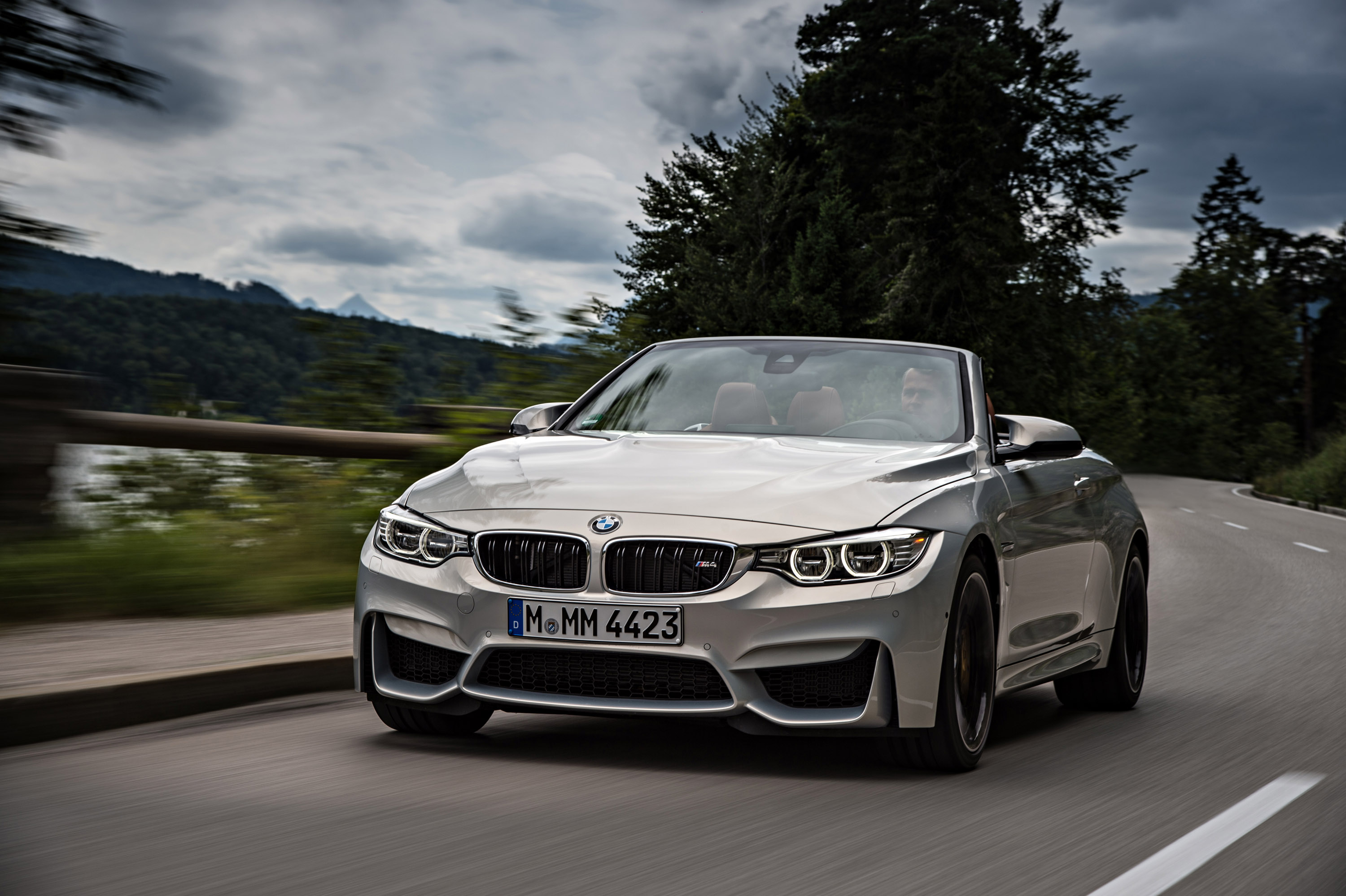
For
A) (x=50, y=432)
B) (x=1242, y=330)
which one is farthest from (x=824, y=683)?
(x=1242, y=330)

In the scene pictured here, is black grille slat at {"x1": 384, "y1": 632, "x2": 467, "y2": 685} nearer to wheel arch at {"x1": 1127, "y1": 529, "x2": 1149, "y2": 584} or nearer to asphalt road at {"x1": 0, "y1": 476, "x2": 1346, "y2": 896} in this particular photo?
asphalt road at {"x1": 0, "y1": 476, "x2": 1346, "y2": 896}

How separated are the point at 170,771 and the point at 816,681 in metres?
2.00

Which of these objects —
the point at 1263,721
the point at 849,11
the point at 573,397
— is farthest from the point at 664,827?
the point at 849,11

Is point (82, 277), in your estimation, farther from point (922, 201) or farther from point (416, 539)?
point (922, 201)

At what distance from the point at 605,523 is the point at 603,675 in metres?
0.47

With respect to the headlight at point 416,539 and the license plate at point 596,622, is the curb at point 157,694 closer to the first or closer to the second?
the headlight at point 416,539

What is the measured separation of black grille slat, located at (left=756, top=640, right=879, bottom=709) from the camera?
472cm

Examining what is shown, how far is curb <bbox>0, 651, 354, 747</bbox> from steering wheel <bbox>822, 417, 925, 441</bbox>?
2.29m

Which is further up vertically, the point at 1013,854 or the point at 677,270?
the point at 677,270

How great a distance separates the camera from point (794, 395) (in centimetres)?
612

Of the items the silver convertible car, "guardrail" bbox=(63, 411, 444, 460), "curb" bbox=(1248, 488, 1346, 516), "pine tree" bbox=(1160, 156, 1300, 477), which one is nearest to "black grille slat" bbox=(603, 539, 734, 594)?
the silver convertible car

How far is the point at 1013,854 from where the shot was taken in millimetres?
4062

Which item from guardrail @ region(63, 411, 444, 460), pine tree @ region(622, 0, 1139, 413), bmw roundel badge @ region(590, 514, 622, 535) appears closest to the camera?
bmw roundel badge @ region(590, 514, 622, 535)

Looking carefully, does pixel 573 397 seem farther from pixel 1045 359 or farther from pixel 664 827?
pixel 1045 359
